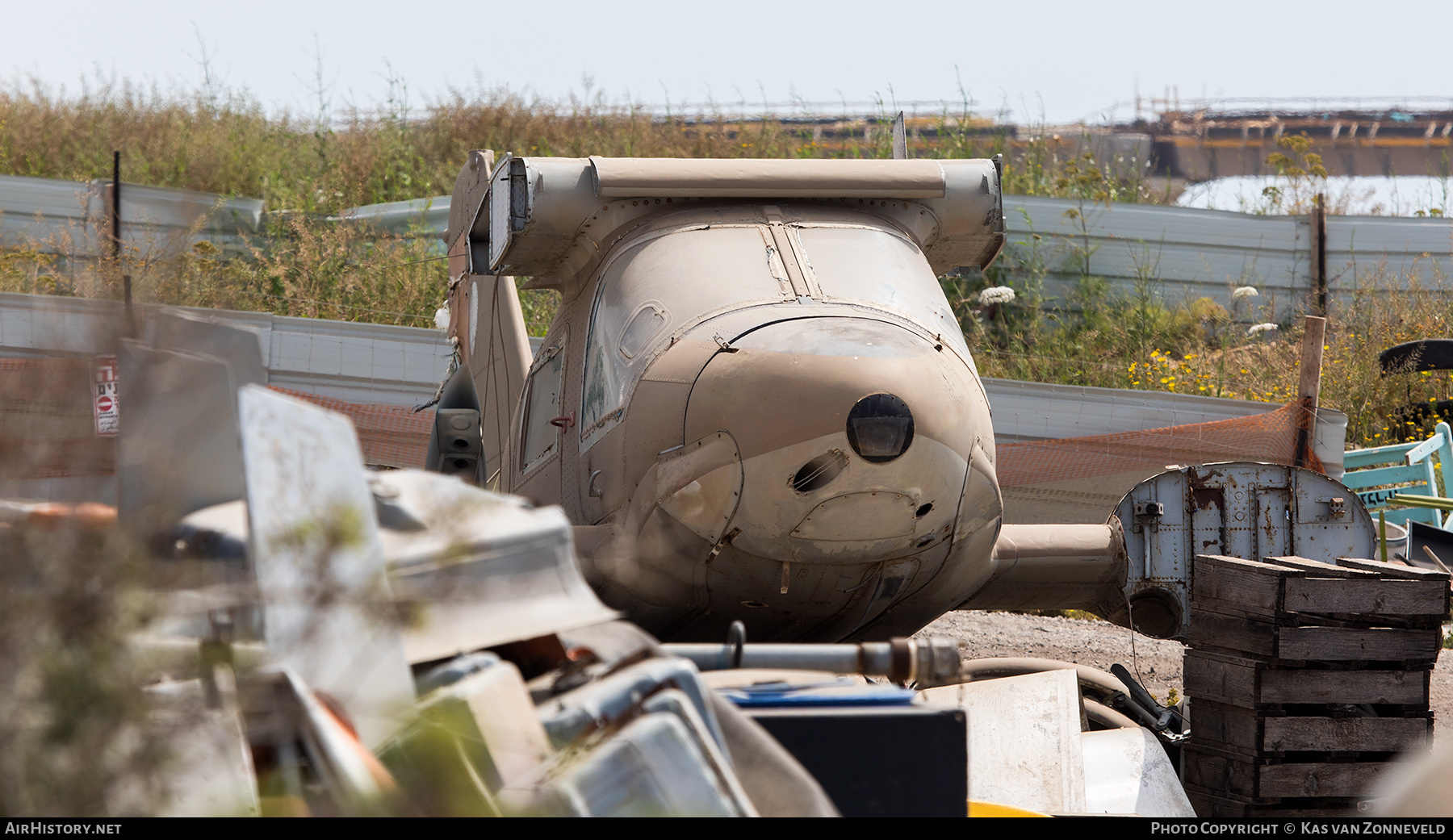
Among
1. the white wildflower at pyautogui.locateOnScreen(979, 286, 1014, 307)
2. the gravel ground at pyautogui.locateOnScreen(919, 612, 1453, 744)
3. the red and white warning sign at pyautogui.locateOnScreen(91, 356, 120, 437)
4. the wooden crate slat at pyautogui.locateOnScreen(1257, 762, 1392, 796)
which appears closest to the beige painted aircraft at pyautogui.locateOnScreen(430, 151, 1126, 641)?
the wooden crate slat at pyautogui.locateOnScreen(1257, 762, 1392, 796)

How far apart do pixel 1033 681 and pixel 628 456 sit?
66.6 inches

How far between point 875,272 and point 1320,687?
2268 millimetres

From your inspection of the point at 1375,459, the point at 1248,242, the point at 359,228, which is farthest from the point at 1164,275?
the point at 359,228

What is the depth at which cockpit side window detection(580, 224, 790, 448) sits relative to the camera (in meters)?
4.54

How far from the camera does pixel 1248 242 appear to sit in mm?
15312

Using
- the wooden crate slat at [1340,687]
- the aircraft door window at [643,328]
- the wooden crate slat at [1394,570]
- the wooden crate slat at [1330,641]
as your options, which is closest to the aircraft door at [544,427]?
the aircraft door window at [643,328]

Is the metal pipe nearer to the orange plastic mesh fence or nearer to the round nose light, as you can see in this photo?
the round nose light

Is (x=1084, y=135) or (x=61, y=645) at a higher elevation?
(x=1084, y=135)

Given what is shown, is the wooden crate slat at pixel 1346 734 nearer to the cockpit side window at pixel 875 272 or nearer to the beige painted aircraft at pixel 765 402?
the beige painted aircraft at pixel 765 402

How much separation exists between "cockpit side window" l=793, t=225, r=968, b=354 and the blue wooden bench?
6104 millimetres

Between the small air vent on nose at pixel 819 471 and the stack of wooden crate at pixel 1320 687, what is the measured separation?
198cm

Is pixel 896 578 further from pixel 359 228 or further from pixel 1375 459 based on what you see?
pixel 359 228

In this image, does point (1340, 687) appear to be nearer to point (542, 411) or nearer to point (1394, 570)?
point (1394, 570)

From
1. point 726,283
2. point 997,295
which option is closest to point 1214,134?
point 997,295
